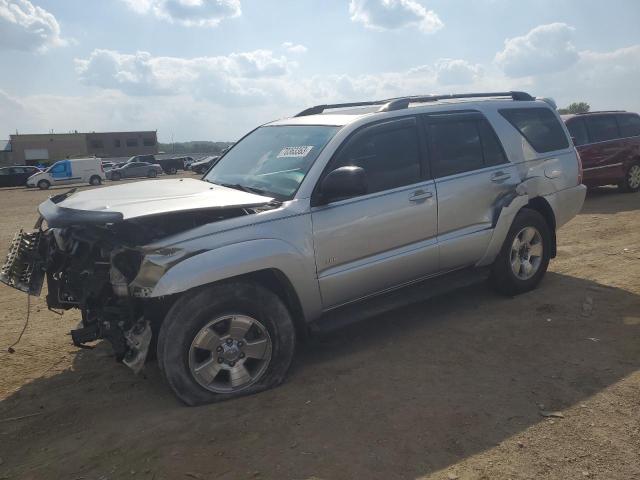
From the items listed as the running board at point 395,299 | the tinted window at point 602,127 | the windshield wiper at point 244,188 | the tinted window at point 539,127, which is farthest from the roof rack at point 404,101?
the tinted window at point 602,127

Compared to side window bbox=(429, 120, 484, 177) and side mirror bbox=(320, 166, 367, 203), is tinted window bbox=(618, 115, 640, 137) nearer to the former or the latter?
side window bbox=(429, 120, 484, 177)

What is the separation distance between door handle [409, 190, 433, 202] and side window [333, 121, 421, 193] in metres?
0.10

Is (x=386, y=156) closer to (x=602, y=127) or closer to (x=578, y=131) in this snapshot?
(x=578, y=131)

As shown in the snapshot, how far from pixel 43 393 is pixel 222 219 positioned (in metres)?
1.90

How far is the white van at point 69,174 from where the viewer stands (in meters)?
33.4

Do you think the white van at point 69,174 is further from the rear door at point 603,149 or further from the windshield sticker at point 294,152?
the windshield sticker at point 294,152

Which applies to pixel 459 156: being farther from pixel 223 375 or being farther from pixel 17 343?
pixel 17 343

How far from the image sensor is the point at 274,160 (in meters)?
4.36

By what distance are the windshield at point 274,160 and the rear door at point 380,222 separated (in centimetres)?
24

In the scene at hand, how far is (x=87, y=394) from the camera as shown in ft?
12.6

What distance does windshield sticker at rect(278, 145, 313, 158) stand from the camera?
4.17m

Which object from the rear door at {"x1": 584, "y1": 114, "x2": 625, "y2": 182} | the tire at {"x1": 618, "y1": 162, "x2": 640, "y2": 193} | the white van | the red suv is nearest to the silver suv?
the red suv

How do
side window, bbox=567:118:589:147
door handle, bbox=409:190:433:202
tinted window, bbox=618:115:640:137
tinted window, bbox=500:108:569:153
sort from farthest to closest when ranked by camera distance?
tinted window, bbox=618:115:640:137
side window, bbox=567:118:589:147
tinted window, bbox=500:108:569:153
door handle, bbox=409:190:433:202

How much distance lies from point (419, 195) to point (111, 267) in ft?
8.01
